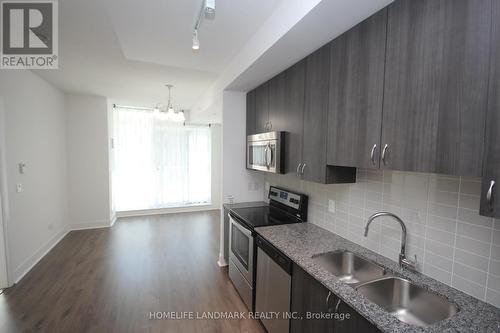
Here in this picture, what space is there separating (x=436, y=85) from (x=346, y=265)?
1.32m

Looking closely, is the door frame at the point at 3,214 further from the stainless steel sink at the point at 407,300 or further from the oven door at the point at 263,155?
the stainless steel sink at the point at 407,300

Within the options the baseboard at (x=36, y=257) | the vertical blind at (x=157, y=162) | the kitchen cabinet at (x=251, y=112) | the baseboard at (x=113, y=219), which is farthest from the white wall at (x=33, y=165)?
the kitchen cabinet at (x=251, y=112)

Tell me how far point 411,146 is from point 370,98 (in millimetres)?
385

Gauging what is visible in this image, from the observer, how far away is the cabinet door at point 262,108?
8.68ft

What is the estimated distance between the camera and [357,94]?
1442 millimetres

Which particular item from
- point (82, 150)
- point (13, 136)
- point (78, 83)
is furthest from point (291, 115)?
point (82, 150)

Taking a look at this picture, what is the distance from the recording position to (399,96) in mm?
1183

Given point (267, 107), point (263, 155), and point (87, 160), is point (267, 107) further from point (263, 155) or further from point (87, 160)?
point (87, 160)

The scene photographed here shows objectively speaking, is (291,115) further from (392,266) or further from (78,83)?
(78,83)

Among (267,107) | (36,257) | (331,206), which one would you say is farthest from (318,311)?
(36,257)

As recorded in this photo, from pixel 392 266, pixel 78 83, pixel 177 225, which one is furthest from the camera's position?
pixel 177 225

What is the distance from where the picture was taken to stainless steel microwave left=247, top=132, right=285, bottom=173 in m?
2.29

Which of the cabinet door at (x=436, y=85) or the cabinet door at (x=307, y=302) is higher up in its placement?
the cabinet door at (x=436, y=85)

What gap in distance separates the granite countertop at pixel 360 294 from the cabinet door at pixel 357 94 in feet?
2.24
